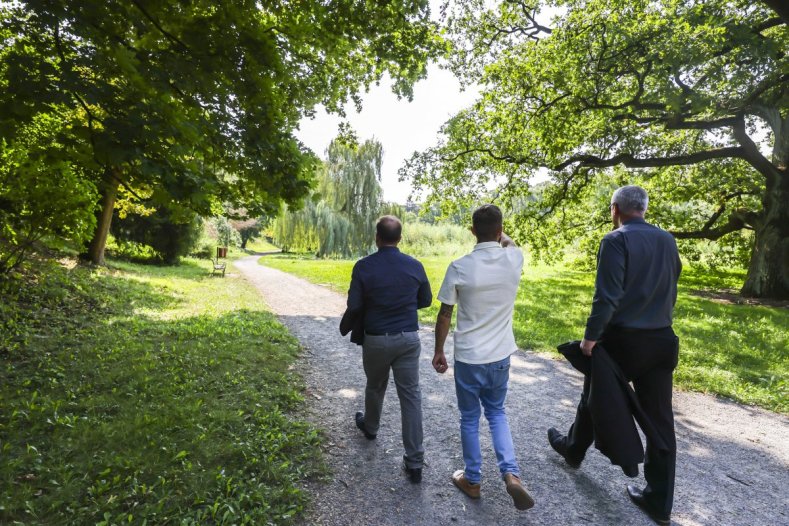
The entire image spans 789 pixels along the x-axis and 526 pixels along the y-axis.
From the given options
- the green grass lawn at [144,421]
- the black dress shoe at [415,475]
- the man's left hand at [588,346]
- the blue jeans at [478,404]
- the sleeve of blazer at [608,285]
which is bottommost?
the green grass lawn at [144,421]

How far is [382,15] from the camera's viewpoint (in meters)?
6.20

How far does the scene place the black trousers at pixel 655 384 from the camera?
8.95ft

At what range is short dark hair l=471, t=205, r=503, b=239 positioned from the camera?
2828 mm

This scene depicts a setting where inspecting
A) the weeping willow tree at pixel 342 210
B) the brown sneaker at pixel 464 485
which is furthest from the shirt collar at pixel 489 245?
the weeping willow tree at pixel 342 210

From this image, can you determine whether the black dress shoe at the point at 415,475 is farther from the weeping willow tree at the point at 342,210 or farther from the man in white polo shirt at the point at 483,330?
the weeping willow tree at the point at 342,210

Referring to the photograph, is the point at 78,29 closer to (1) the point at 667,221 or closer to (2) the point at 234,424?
(2) the point at 234,424

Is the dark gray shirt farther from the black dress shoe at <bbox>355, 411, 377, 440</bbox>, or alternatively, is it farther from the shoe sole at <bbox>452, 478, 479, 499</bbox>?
the black dress shoe at <bbox>355, 411, 377, 440</bbox>

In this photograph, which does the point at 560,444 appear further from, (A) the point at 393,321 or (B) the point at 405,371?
(A) the point at 393,321

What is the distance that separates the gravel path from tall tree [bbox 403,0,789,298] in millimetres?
7666

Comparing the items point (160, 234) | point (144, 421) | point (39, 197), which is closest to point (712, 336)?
point (144, 421)

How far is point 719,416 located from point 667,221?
52.7 ft

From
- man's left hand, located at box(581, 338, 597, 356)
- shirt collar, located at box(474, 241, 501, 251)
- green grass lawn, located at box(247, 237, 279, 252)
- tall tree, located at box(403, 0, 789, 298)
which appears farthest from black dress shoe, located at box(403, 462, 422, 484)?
green grass lawn, located at box(247, 237, 279, 252)

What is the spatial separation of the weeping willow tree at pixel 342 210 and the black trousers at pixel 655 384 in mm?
22495

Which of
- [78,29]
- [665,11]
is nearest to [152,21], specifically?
[78,29]
